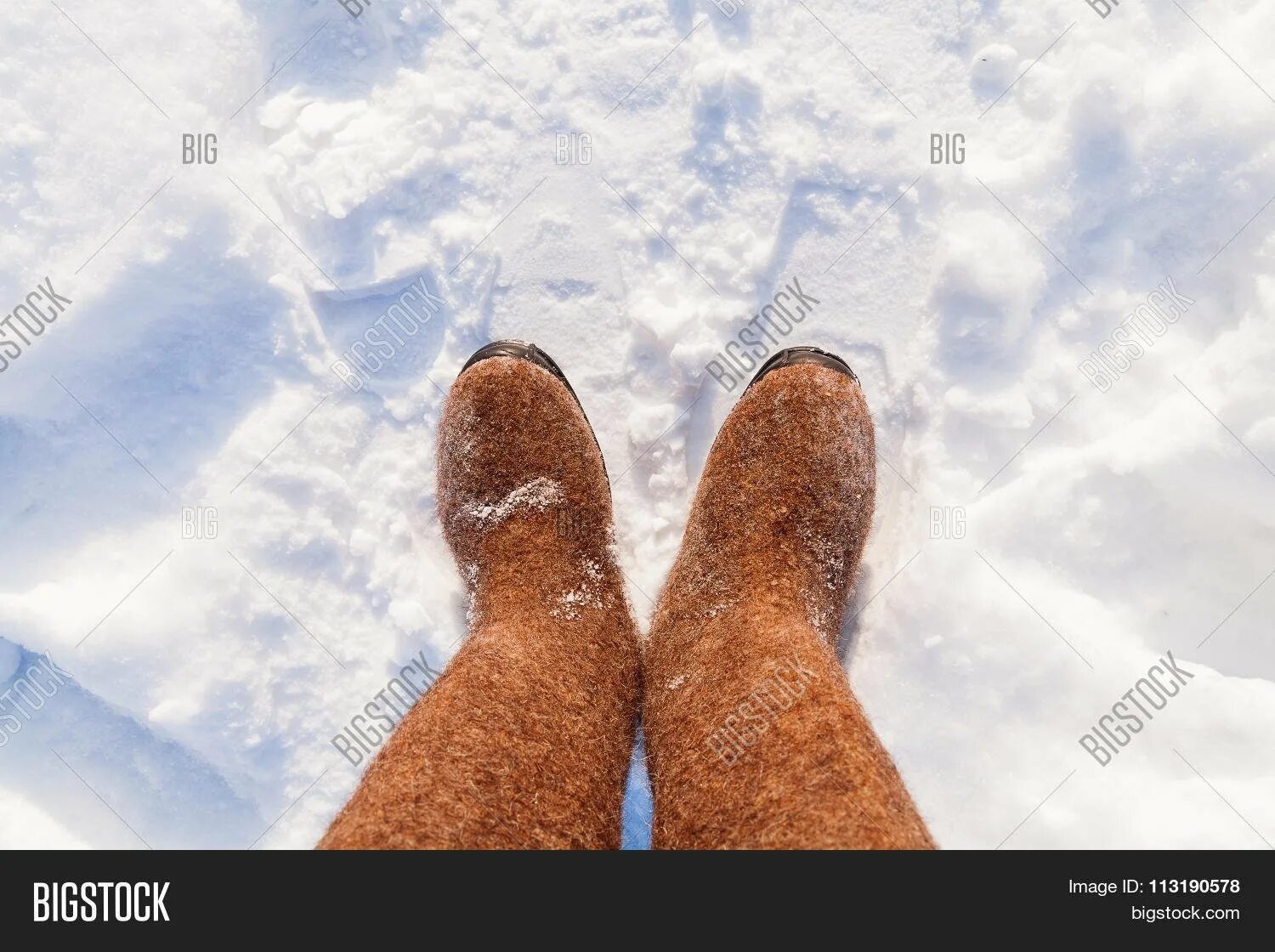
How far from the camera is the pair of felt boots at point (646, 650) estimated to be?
1236 millimetres

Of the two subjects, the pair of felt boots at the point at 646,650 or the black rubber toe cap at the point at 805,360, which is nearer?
the pair of felt boots at the point at 646,650

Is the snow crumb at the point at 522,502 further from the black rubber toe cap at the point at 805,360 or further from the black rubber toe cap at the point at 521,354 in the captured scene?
the black rubber toe cap at the point at 805,360

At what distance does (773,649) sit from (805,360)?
666mm

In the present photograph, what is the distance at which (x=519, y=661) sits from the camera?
1512 mm

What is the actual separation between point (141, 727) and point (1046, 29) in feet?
8.28

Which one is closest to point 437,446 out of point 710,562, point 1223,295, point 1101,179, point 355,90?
point 710,562

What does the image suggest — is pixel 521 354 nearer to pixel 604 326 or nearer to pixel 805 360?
pixel 604 326

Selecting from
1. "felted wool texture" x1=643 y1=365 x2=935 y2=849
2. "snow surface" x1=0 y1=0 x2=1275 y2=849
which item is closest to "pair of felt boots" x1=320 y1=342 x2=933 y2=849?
"felted wool texture" x1=643 y1=365 x2=935 y2=849

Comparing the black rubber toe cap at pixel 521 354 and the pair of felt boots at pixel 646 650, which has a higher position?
the black rubber toe cap at pixel 521 354

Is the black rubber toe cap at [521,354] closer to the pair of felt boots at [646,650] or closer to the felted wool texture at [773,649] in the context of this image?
the pair of felt boots at [646,650]

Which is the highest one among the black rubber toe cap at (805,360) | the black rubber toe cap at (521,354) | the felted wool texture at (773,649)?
the black rubber toe cap at (521,354)

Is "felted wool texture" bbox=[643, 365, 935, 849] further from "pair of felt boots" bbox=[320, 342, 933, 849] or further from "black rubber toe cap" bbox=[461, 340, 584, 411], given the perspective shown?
"black rubber toe cap" bbox=[461, 340, 584, 411]

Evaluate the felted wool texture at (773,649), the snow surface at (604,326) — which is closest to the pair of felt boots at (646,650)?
the felted wool texture at (773,649)

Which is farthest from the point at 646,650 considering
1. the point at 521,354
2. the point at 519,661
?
the point at 521,354
